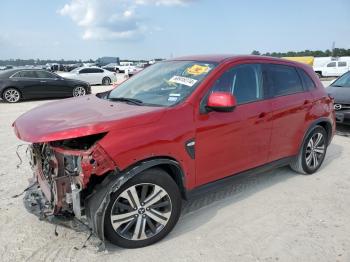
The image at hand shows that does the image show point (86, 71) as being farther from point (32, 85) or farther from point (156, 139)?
point (156, 139)

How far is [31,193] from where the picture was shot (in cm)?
376

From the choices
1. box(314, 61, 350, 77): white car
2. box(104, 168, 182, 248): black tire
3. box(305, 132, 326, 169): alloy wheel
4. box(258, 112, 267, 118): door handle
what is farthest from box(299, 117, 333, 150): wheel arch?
box(314, 61, 350, 77): white car

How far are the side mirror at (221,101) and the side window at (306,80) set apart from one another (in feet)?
6.81

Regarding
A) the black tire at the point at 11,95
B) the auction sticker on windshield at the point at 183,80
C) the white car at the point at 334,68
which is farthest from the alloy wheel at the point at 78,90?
the white car at the point at 334,68

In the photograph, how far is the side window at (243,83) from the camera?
383 cm

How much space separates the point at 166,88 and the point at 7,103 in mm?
11897

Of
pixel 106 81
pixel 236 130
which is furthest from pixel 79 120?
pixel 106 81

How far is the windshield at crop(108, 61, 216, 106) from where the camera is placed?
11.9 ft

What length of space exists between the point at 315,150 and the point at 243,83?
2032mm

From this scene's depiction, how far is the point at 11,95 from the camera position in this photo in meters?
14.0

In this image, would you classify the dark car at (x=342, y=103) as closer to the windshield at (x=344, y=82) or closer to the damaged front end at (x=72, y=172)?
the windshield at (x=344, y=82)

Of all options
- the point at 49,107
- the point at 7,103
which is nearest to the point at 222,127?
the point at 49,107

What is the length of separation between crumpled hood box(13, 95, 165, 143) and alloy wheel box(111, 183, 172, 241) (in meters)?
0.60

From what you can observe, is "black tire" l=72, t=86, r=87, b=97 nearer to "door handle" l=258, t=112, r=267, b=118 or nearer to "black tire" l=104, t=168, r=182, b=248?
"door handle" l=258, t=112, r=267, b=118
